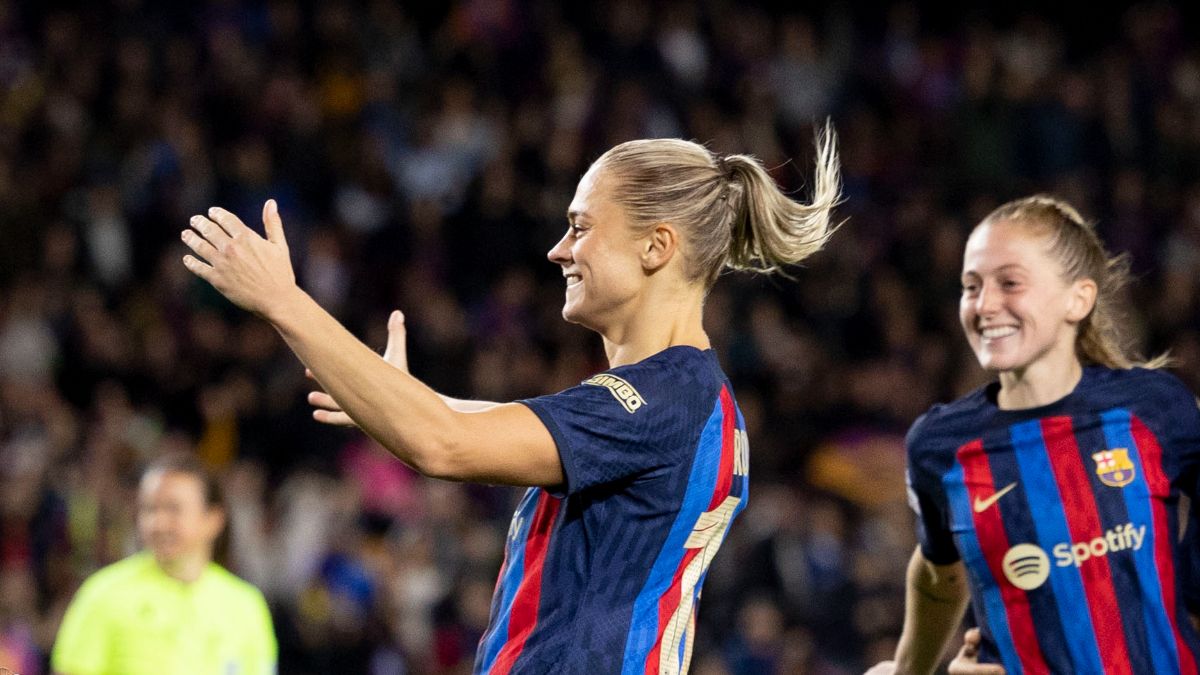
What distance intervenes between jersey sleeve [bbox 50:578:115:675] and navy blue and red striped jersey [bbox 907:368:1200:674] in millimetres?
3041

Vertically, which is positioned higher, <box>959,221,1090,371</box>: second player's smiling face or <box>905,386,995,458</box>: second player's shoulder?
<box>959,221,1090,371</box>: second player's smiling face

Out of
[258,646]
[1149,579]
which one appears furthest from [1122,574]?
[258,646]

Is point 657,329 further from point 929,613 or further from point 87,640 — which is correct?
point 87,640

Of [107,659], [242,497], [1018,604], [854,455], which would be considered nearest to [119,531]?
[242,497]

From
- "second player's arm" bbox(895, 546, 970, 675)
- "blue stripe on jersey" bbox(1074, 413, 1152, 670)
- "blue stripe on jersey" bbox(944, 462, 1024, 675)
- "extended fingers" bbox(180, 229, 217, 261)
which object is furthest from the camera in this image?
"second player's arm" bbox(895, 546, 970, 675)

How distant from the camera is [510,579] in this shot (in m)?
2.96

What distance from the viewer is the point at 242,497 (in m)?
9.16

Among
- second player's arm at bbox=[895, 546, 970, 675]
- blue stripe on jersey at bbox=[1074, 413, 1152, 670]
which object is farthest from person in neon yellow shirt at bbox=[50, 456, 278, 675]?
blue stripe on jersey at bbox=[1074, 413, 1152, 670]

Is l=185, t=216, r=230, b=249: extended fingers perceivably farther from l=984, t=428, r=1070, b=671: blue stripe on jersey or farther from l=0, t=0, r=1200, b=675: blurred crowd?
l=0, t=0, r=1200, b=675: blurred crowd

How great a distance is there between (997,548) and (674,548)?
1.05m

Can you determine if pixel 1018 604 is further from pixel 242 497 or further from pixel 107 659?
pixel 242 497

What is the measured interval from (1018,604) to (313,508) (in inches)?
247

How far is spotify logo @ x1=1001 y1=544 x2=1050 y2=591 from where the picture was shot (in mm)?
3570

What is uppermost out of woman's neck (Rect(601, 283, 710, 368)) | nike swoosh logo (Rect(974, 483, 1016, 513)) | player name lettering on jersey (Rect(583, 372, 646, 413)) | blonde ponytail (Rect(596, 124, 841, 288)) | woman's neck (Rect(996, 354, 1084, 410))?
blonde ponytail (Rect(596, 124, 841, 288))
